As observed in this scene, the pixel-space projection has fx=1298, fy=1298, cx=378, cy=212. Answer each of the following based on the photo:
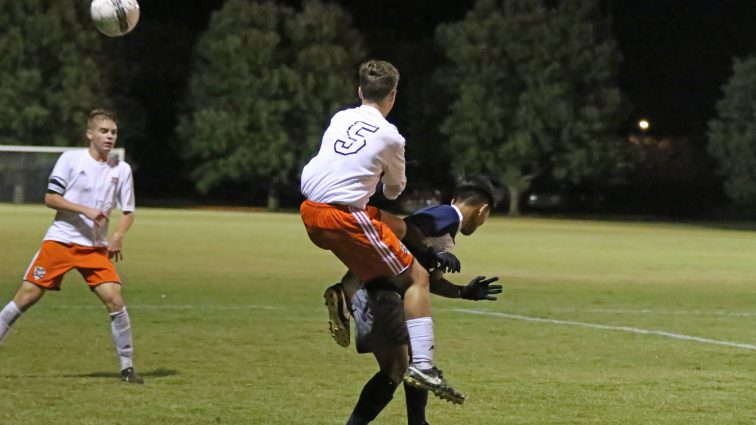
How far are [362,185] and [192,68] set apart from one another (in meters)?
75.7

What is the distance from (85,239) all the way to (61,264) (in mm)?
279

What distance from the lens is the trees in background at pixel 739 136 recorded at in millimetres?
72000

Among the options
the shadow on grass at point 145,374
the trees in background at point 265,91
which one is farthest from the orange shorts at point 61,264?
the trees in background at point 265,91

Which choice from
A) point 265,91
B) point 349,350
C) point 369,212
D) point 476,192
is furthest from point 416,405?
point 265,91

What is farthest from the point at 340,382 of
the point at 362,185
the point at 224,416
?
the point at 362,185

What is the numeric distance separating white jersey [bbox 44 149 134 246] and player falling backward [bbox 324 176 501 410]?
3709 mm

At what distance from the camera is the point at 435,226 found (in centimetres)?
748

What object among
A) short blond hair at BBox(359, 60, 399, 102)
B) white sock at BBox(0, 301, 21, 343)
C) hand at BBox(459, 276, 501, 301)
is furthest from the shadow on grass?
short blond hair at BBox(359, 60, 399, 102)

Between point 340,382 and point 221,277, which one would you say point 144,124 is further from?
point 340,382

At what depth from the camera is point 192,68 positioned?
267ft

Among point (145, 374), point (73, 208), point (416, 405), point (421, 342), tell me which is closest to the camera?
point (421, 342)

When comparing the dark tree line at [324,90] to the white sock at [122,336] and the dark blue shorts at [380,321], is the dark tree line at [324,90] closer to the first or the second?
the white sock at [122,336]

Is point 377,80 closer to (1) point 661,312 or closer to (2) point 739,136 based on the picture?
(1) point 661,312

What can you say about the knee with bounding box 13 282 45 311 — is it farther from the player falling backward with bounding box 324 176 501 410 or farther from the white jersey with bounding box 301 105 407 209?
the white jersey with bounding box 301 105 407 209
